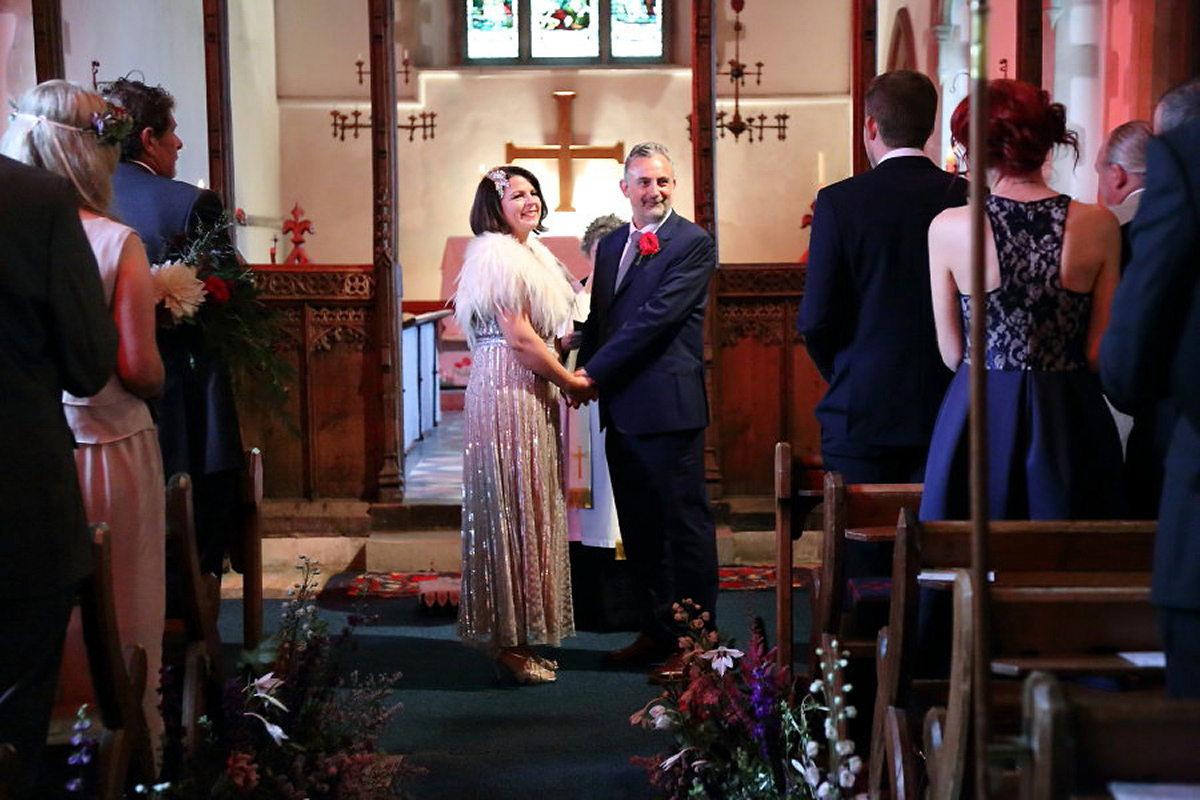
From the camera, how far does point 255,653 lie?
10.6 ft

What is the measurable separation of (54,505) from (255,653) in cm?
105

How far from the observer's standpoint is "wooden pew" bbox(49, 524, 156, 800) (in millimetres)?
2355

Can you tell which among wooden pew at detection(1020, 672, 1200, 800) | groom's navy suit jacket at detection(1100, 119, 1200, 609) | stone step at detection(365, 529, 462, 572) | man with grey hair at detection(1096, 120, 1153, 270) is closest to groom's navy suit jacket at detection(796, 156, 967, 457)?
man with grey hair at detection(1096, 120, 1153, 270)

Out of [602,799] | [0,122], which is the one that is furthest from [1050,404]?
[0,122]

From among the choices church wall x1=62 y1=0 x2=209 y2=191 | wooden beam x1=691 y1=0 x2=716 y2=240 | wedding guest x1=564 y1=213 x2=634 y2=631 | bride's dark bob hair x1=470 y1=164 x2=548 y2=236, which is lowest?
wedding guest x1=564 y1=213 x2=634 y2=631

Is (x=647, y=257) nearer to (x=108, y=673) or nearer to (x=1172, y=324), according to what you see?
(x=108, y=673)

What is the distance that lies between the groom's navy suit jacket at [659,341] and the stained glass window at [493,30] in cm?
963

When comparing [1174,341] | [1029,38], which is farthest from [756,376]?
[1174,341]

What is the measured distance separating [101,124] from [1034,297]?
1804mm

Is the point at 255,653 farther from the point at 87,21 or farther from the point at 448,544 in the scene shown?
the point at 87,21

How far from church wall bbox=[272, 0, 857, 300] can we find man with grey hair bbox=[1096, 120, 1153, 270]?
894 centimetres

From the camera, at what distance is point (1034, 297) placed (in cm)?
288

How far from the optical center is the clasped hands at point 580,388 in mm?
4594

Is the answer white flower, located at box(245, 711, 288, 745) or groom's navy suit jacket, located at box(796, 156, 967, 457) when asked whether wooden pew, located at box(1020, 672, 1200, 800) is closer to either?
white flower, located at box(245, 711, 288, 745)
